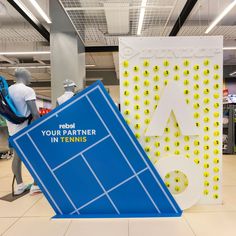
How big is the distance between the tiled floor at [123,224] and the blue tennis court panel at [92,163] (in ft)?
0.44

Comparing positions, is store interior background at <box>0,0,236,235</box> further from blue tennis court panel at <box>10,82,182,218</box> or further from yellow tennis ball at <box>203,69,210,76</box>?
yellow tennis ball at <box>203,69,210,76</box>

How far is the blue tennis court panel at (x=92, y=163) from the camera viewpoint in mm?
2291

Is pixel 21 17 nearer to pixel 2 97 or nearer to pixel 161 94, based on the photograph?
pixel 2 97

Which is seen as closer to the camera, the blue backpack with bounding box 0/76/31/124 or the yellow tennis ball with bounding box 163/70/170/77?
the yellow tennis ball with bounding box 163/70/170/77

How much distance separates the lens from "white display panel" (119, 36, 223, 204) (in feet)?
8.38

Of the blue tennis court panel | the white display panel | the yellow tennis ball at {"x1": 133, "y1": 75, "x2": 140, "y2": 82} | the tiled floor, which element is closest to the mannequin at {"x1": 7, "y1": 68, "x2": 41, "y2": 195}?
the blue tennis court panel

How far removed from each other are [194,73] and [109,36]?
15.6 feet

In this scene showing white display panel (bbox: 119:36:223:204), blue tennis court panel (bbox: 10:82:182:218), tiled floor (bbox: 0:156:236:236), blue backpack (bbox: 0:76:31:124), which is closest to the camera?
tiled floor (bbox: 0:156:236:236)

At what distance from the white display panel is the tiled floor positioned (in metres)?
0.33

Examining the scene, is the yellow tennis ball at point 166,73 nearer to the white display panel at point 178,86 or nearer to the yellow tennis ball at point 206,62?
the white display panel at point 178,86

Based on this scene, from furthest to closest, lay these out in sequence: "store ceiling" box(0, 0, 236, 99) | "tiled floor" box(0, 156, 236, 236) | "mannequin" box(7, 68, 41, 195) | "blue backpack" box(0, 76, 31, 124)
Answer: "store ceiling" box(0, 0, 236, 99) → "mannequin" box(7, 68, 41, 195) → "blue backpack" box(0, 76, 31, 124) → "tiled floor" box(0, 156, 236, 236)

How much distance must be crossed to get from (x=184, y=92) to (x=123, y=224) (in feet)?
4.50

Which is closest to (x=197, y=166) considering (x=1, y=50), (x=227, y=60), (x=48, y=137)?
(x=48, y=137)

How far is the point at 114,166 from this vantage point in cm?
232
